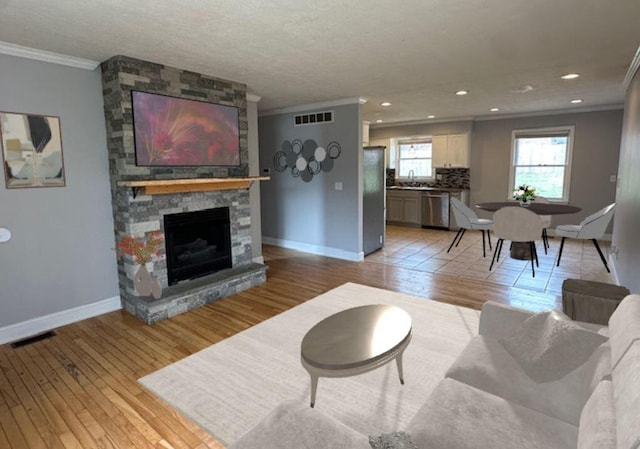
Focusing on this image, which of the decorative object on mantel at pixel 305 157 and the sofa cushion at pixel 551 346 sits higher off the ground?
the decorative object on mantel at pixel 305 157

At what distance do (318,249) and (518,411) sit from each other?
478cm

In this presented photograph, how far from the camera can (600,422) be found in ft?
3.43

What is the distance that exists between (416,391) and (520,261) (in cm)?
386

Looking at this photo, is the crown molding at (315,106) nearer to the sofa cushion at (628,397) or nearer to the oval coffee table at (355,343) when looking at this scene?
the oval coffee table at (355,343)

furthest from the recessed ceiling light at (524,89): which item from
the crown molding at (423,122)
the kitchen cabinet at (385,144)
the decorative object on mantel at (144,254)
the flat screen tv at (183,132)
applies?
the decorative object on mantel at (144,254)

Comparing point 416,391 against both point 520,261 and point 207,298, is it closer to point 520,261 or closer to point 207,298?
point 207,298

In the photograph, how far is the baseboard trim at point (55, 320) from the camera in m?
3.11

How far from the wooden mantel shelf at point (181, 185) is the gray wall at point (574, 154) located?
18.2 ft

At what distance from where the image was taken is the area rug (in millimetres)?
2100

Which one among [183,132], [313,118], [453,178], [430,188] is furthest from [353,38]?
[453,178]

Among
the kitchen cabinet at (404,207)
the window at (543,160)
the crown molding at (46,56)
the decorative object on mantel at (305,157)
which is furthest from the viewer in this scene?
the kitchen cabinet at (404,207)

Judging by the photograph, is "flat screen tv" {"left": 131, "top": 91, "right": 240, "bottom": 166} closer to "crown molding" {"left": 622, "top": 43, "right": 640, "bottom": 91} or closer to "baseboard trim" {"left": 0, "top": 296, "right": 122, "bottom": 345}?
"baseboard trim" {"left": 0, "top": 296, "right": 122, "bottom": 345}

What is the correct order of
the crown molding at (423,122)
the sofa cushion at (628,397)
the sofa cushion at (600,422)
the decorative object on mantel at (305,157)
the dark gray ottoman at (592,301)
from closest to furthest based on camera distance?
the sofa cushion at (628,397), the sofa cushion at (600,422), the dark gray ottoman at (592,301), the decorative object on mantel at (305,157), the crown molding at (423,122)

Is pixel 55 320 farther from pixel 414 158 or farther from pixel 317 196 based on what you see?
pixel 414 158
